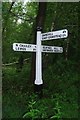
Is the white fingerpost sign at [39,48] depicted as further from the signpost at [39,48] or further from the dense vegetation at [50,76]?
the dense vegetation at [50,76]

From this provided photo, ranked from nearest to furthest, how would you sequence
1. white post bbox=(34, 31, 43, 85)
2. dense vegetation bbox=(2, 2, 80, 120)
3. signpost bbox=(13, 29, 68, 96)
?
1. dense vegetation bbox=(2, 2, 80, 120)
2. signpost bbox=(13, 29, 68, 96)
3. white post bbox=(34, 31, 43, 85)

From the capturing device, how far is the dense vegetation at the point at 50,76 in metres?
6.86

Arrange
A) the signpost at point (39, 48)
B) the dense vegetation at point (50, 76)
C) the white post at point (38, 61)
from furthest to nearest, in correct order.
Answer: the white post at point (38, 61) → the signpost at point (39, 48) → the dense vegetation at point (50, 76)

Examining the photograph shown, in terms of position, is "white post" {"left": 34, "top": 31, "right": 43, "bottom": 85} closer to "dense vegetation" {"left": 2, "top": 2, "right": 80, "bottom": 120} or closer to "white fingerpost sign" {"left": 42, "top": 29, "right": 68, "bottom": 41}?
"white fingerpost sign" {"left": 42, "top": 29, "right": 68, "bottom": 41}

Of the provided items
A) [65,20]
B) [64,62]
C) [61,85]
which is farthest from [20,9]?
[61,85]

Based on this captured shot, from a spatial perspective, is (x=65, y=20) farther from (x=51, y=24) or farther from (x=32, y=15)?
(x=32, y=15)

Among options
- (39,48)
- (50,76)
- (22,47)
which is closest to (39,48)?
(39,48)

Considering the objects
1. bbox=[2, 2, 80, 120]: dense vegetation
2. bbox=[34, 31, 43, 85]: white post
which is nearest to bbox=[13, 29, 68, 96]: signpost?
bbox=[34, 31, 43, 85]: white post

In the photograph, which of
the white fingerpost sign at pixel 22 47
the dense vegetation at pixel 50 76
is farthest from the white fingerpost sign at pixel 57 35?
the dense vegetation at pixel 50 76

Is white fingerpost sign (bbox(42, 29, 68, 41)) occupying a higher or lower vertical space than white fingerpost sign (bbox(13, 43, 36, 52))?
higher

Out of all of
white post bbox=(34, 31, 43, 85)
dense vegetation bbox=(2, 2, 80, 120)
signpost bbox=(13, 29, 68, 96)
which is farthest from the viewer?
white post bbox=(34, 31, 43, 85)

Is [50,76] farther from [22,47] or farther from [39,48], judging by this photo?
[22,47]

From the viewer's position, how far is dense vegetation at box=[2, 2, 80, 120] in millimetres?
6863

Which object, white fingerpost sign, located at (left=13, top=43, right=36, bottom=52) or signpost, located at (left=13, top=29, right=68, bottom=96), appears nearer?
white fingerpost sign, located at (left=13, top=43, right=36, bottom=52)
